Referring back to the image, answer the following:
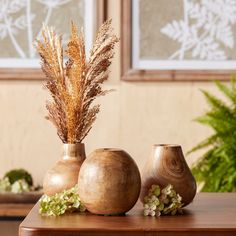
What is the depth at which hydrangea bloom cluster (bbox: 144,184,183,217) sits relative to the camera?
5.48ft

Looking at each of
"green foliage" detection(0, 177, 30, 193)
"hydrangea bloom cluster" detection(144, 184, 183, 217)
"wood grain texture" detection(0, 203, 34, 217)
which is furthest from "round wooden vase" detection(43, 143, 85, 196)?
"green foliage" detection(0, 177, 30, 193)

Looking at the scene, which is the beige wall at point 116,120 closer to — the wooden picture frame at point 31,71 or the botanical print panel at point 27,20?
the wooden picture frame at point 31,71

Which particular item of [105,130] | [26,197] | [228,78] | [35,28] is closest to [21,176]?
[26,197]

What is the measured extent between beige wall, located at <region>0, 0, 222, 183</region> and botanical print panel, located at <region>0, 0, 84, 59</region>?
172mm

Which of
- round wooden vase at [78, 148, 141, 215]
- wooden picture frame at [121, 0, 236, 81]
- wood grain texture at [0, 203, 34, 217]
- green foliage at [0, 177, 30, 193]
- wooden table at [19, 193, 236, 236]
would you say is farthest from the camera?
wooden picture frame at [121, 0, 236, 81]

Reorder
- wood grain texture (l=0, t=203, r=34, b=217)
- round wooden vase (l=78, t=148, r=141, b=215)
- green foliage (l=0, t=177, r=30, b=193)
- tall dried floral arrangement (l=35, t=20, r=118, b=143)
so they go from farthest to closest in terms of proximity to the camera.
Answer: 1. green foliage (l=0, t=177, r=30, b=193)
2. wood grain texture (l=0, t=203, r=34, b=217)
3. tall dried floral arrangement (l=35, t=20, r=118, b=143)
4. round wooden vase (l=78, t=148, r=141, b=215)

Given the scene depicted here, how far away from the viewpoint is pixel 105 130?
3500 millimetres

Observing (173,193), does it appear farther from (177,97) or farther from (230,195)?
(177,97)

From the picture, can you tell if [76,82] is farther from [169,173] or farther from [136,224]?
[136,224]

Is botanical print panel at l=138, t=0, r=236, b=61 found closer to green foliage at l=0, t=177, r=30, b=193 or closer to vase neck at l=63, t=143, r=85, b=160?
green foliage at l=0, t=177, r=30, b=193

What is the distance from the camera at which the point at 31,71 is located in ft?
11.4

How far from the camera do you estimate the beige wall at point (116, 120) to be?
348 cm

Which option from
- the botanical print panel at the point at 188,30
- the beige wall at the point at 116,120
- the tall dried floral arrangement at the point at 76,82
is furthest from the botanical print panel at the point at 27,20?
the tall dried floral arrangement at the point at 76,82

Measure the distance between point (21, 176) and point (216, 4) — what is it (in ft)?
4.24
